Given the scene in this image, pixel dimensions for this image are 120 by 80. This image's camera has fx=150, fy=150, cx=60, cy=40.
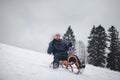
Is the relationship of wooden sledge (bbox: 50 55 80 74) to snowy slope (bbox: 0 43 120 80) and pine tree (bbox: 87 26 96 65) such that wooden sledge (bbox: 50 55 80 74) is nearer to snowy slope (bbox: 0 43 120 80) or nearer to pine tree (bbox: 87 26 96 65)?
snowy slope (bbox: 0 43 120 80)

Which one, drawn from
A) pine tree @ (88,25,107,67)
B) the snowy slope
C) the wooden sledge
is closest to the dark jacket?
the wooden sledge

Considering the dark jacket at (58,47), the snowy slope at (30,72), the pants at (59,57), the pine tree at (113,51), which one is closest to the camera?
the snowy slope at (30,72)

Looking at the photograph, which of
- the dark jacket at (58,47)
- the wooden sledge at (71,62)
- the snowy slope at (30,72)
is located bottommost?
the snowy slope at (30,72)

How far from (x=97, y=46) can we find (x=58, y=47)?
23033 mm

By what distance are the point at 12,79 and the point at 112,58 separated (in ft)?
83.7

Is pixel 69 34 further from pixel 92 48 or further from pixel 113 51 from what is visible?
pixel 113 51

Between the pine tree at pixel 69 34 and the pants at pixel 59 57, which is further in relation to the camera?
the pine tree at pixel 69 34

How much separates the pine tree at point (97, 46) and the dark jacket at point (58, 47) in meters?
20.5

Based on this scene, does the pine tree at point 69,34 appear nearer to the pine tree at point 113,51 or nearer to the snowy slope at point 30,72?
the pine tree at point 113,51

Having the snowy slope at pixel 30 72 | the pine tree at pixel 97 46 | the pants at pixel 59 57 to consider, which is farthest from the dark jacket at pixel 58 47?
the pine tree at pixel 97 46

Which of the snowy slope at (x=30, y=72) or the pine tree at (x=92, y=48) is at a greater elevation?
the pine tree at (x=92, y=48)

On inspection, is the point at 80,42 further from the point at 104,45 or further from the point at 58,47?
the point at 58,47

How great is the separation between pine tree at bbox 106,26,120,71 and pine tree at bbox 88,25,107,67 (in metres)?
1.13

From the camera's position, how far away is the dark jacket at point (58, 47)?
27.1 feet
